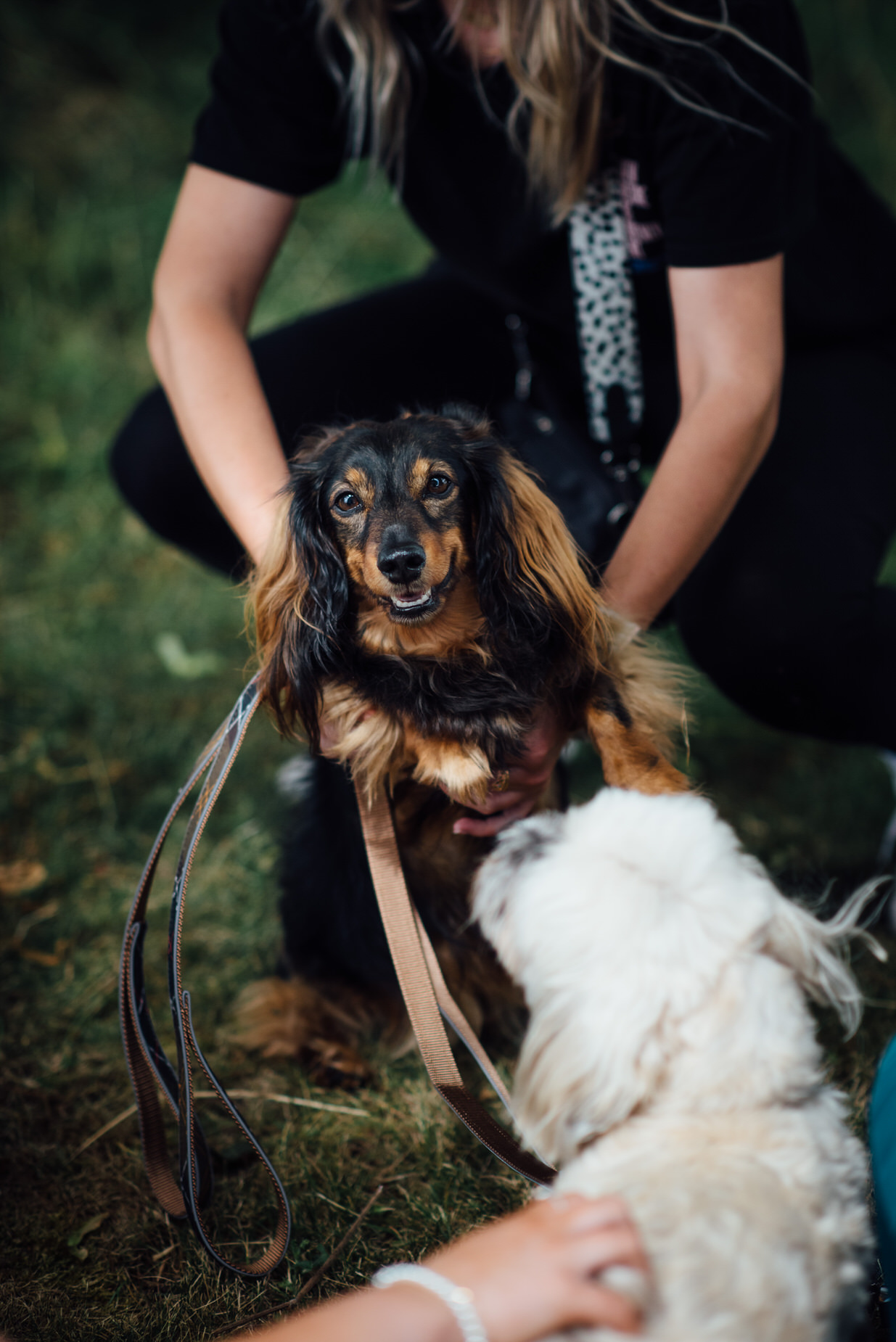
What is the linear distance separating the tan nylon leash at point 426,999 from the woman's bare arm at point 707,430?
0.54 metres

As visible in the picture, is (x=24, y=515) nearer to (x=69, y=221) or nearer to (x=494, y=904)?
(x=69, y=221)

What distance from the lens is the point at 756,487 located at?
6.02ft

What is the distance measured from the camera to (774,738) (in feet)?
8.65

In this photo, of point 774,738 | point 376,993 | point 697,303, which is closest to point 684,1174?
point 376,993

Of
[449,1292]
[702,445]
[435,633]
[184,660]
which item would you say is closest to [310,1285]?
[449,1292]

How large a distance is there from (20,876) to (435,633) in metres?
1.30

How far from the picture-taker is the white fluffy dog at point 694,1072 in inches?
32.5

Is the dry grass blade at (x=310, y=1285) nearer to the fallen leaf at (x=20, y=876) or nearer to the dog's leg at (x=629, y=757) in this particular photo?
the dog's leg at (x=629, y=757)

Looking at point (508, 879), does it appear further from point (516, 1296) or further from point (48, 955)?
point (48, 955)

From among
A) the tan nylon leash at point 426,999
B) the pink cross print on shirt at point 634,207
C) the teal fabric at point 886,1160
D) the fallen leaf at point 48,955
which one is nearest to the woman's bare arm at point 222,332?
the tan nylon leash at point 426,999

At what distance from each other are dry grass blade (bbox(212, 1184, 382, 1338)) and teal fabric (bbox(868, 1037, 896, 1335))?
2.37 feet

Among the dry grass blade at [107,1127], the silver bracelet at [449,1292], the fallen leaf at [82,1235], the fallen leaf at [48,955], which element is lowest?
the fallen leaf at [82,1235]

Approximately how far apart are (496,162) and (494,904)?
1371 mm

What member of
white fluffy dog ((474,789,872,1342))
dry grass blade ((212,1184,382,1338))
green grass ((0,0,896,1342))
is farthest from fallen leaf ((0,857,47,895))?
white fluffy dog ((474,789,872,1342))
